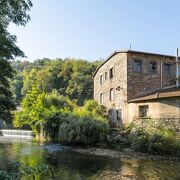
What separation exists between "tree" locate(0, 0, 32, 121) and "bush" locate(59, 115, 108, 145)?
12439mm

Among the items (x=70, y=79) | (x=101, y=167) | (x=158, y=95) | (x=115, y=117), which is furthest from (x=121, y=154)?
(x=70, y=79)

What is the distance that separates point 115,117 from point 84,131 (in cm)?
1011

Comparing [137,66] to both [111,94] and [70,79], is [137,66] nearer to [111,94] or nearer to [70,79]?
[111,94]

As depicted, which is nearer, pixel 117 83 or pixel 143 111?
pixel 143 111

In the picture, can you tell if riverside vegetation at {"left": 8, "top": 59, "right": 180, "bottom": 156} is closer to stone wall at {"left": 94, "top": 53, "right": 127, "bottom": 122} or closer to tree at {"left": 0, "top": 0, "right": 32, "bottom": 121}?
stone wall at {"left": 94, "top": 53, "right": 127, "bottom": 122}

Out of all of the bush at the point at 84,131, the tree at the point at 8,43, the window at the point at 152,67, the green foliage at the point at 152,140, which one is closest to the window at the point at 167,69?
the window at the point at 152,67

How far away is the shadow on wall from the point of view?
34.3 metres

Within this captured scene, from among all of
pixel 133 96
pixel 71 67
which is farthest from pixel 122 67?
pixel 71 67

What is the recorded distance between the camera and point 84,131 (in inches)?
1026

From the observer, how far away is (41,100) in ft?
135

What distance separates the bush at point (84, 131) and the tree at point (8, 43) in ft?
40.8

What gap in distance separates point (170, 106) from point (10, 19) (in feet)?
57.7

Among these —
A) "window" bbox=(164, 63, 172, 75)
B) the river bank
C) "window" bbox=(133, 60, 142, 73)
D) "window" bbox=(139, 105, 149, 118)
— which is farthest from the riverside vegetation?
"window" bbox=(164, 63, 172, 75)

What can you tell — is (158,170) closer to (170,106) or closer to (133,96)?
(170,106)
